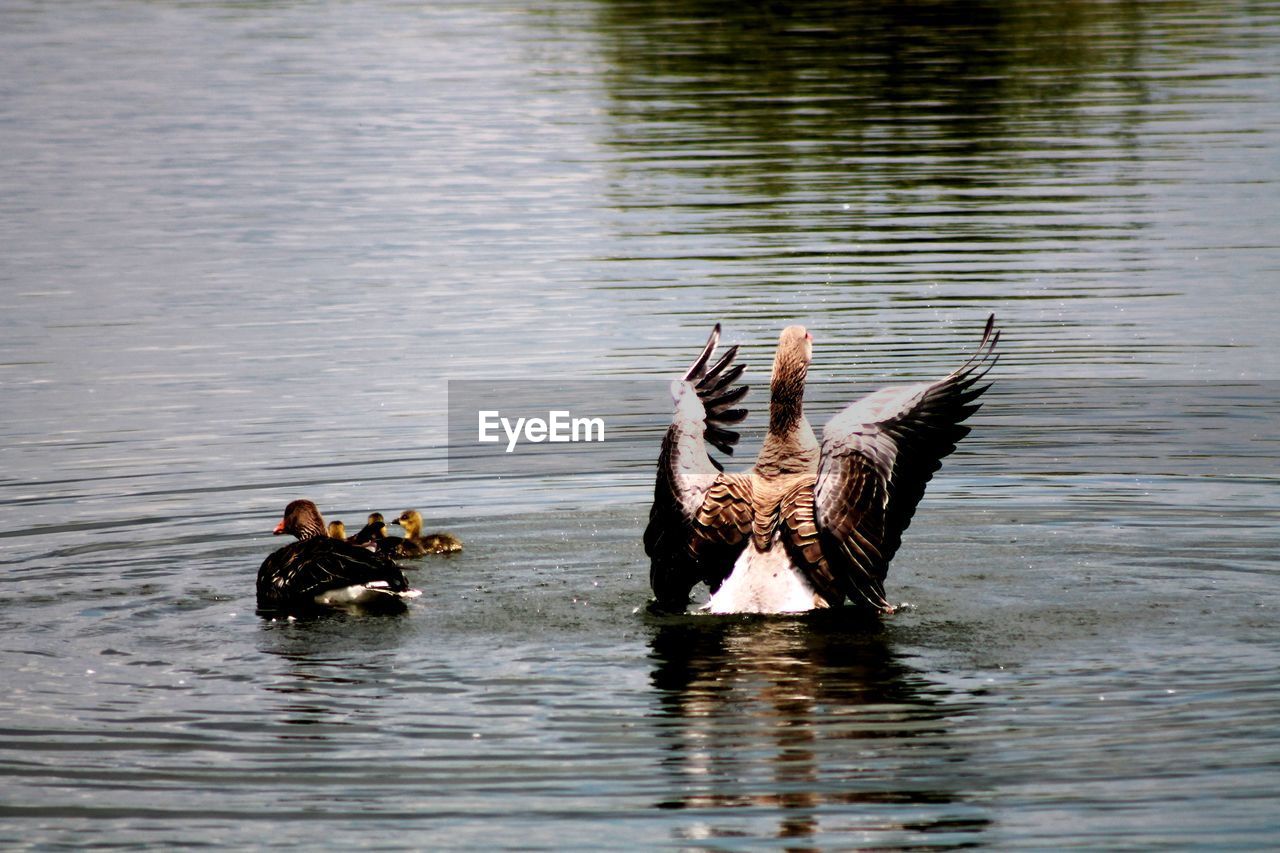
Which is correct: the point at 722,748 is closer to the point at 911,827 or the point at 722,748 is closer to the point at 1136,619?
the point at 911,827

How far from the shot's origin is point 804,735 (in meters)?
9.54

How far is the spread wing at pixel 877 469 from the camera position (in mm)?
11609

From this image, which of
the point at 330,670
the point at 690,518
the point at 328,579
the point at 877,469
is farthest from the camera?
the point at 328,579

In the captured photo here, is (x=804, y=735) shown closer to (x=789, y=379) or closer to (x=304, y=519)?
(x=789, y=379)

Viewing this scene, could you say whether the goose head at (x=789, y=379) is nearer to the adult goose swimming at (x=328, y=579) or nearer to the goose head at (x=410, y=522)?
the adult goose swimming at (x=328, y=579)

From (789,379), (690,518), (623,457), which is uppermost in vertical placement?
(789,379)

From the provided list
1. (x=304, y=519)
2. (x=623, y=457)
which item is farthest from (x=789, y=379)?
(x=623, y=457)

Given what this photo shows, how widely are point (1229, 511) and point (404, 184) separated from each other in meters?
19.0

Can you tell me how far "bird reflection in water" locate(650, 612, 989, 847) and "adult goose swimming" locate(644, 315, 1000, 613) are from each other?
10.3 inches

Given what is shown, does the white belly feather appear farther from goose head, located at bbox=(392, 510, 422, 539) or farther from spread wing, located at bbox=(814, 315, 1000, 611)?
goose head, located at bbox=(392, 510, 422, 539)

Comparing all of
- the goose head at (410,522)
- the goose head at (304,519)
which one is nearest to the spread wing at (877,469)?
the goose head at (410,522)

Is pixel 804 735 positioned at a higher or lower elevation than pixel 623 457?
lower

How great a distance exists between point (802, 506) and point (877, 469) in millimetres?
458

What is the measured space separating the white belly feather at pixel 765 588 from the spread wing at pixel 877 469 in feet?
0.74
